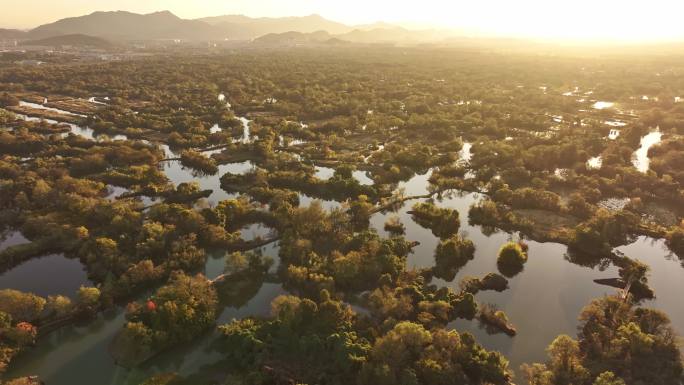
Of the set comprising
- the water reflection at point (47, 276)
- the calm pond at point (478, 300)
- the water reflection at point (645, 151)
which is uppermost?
the water reflection at point (645, 151)

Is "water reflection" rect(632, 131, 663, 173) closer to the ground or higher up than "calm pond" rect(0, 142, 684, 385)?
higher up

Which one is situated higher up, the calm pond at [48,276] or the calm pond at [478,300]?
the calm pond at [48,276]

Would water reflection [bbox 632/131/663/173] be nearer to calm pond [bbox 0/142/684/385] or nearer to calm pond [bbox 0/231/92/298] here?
calm pond [bbox 0/142/684/385]

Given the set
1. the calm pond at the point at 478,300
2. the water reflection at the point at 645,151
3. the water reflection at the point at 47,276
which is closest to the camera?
the calm pond at the point at 478,300

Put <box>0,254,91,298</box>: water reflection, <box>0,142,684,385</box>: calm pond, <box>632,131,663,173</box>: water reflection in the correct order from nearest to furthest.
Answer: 1. <box>0,142,684,385</box>: calm pond
2. <box>0,254,91,298</box>: water reflection
3. <box>632,131,663,173</box>: water reflection

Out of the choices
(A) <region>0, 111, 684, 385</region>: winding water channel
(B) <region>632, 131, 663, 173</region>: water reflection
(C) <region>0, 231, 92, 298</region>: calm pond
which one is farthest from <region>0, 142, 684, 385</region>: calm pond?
(B) <region>632, 131, 663, 173</region>: water reflection

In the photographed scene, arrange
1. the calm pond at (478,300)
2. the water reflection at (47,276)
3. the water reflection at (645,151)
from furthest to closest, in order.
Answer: the water reflection at (645,151) < the water reflection at (47,276) < the calm pond at (478,300)

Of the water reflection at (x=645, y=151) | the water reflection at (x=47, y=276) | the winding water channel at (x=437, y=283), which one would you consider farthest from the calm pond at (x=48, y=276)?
the water reflection at (x=645, y=151)

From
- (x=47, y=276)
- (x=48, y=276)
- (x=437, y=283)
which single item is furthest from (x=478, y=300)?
(x=47, y=276)

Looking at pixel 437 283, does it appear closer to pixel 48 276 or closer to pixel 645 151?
pixel 48 276

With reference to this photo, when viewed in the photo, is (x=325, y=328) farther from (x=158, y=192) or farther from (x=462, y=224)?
(x=158, y=192)

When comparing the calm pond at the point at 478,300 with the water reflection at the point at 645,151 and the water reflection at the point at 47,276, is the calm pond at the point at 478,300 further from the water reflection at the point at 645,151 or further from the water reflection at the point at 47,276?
the water reflection at the point at 645,151
